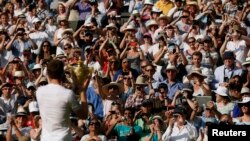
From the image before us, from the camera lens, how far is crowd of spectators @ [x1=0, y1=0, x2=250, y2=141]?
52.4 ft

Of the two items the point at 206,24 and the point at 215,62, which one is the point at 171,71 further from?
the point at 206,24

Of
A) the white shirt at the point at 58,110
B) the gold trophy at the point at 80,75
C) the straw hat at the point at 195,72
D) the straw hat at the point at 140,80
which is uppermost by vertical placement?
the straw hat at the point at 195,72

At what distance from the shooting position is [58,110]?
1060cm

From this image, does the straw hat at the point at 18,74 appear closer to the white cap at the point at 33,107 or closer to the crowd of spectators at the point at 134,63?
the crowd of spectators at the point at 134,63

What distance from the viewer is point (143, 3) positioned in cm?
2189

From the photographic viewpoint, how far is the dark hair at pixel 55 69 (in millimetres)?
10469

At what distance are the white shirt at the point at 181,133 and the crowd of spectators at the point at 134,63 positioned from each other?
2cm

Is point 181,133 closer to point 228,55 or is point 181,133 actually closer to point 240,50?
point 228,55

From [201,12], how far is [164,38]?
4.87 feet

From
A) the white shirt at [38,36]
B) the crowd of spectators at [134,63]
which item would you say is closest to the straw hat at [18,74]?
the crowd of spectators at [134,63]

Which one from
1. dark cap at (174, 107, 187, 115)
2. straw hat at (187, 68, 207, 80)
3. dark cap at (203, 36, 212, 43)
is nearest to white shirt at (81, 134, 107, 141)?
dark cap at (174, 107, 187, 115)

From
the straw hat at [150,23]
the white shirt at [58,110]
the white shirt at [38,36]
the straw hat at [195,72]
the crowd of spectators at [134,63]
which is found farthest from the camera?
the white shirt at [38,36]

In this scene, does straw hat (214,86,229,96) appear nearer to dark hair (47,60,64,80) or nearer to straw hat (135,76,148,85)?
straw hat (135,76,148,85)

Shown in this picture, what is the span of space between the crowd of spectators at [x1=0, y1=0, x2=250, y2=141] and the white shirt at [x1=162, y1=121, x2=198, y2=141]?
0.6 inches
